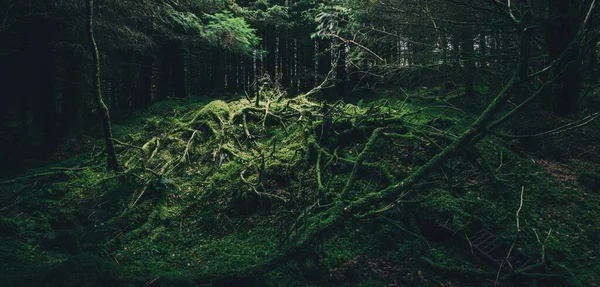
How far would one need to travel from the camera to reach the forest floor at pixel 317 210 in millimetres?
4672

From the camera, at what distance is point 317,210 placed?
5.89m

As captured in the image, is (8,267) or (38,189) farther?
(38,189)

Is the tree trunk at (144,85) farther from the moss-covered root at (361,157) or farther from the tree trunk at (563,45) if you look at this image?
the tree trunk at (563,45)

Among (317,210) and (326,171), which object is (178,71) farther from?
(317,210)

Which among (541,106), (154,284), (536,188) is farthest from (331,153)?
(541,106)

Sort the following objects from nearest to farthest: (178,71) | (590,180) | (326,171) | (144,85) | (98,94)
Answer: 1. (590,180)
2. (326,171)
3. (98,94)
4. (178,71)
5. (144,85)

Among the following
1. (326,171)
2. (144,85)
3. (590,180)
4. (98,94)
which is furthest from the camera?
(144,85)

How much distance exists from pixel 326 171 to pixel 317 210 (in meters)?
1.31

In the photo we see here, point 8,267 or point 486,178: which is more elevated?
point 486,178

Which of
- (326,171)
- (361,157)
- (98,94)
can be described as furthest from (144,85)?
(361,157)

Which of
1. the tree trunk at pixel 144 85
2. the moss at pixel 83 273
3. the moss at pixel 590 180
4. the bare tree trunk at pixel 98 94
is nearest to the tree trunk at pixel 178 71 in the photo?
the tree trunk at pixel 144 85

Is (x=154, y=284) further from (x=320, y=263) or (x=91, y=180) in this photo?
(x=91, y=180)

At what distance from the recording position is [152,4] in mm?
10031

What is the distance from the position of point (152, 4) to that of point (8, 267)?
8.23 metres
